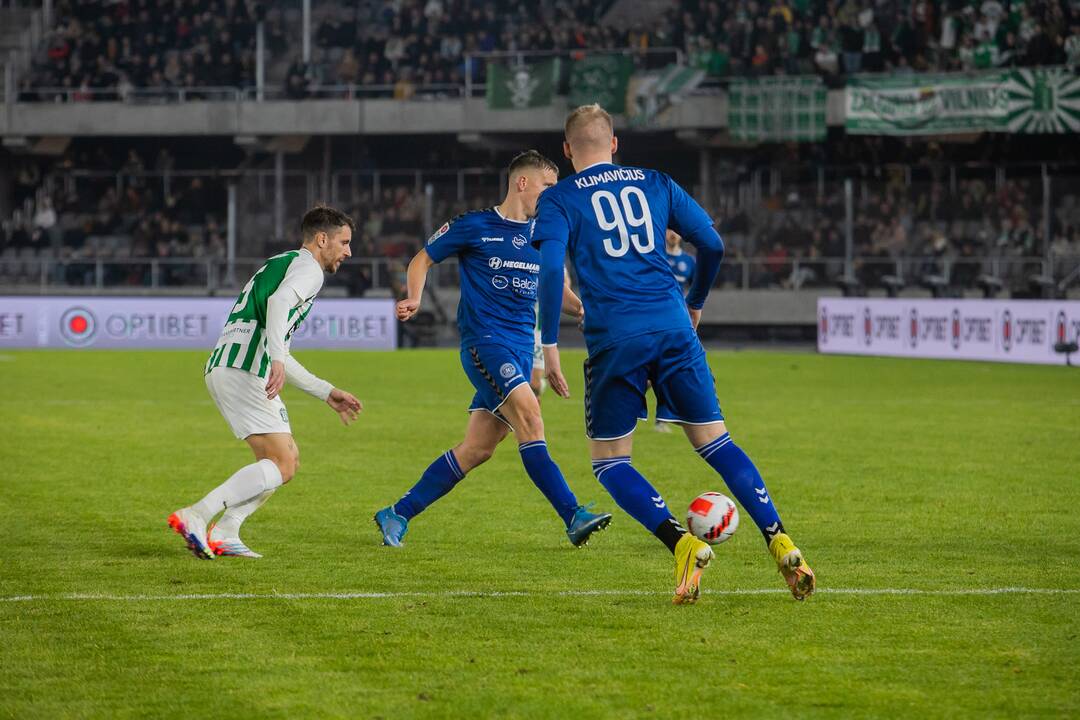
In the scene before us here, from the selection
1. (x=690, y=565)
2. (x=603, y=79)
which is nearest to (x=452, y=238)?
(x=690, y=565)

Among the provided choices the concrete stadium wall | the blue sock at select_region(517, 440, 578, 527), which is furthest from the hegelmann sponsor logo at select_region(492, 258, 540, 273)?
the concrete stadium wall

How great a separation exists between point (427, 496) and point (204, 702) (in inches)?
141

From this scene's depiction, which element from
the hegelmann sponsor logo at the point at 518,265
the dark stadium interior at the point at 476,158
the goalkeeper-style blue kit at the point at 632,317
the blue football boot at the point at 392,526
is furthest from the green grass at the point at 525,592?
the dark stadium interior at the point at 476,158

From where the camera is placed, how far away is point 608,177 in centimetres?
668

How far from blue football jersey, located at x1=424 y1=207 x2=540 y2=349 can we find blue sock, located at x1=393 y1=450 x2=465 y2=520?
26.8 inches

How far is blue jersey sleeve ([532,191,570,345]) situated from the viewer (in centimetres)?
649

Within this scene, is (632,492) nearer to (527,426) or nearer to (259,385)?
(527,426)

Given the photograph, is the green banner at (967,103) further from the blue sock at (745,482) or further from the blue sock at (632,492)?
the blue sock at (632,492)

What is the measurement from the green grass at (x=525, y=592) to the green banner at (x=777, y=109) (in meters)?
23.7

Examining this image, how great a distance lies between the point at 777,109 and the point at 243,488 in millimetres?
31661

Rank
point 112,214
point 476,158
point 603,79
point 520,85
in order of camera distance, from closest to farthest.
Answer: point 603,79, point 520,85, point 112,214, point 476,158

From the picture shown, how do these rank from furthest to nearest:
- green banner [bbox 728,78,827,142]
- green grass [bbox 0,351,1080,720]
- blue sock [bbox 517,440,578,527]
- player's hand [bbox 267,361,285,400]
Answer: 1. green banner [bbox 728,78,827,142]
2. blue sock [bbox 517,440,578,527]
3. player's hand [bbox 267,361,285,400]
4. green grass [bbox 0,351,1080,720]

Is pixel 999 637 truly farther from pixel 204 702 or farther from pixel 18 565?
pixel 18 565

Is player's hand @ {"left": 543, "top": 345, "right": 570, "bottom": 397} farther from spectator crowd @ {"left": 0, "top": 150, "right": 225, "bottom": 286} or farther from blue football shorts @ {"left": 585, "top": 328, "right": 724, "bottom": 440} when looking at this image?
spectator crowd @ {"left": 0, "top": 150, "right": 225, "bottom": 286}
